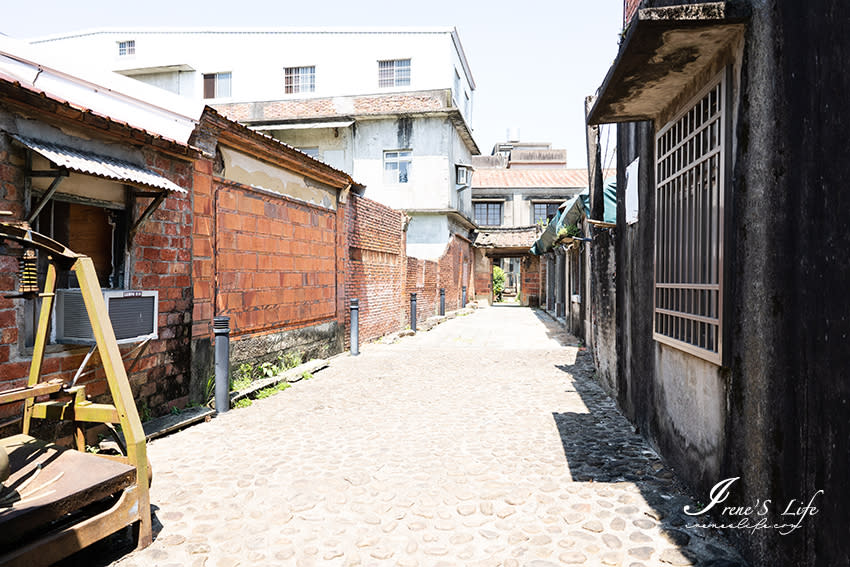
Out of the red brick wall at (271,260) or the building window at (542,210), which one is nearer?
the red brick wall at (271,260)

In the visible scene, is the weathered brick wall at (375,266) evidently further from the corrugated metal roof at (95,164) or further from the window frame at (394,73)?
the window frame at (394,73)

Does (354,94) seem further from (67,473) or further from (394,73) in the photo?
(67,473)

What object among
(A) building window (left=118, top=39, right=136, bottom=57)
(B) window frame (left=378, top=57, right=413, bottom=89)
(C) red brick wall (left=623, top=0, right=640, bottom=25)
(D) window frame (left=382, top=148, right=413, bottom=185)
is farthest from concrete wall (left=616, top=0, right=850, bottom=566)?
(A) building window (left=118, top=39, right=136, bottom=57)

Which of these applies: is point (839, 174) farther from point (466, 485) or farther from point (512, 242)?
point (512, 242)

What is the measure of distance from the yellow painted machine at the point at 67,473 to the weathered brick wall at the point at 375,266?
7.17 metres

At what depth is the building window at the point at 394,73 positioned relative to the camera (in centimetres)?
2238

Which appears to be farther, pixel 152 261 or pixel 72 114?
pixel 152 261

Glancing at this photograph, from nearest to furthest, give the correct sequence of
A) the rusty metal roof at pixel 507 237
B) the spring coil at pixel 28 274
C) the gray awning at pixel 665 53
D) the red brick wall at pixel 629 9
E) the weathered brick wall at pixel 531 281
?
the gray awning at pixel 665 53 → the spring coil at pixel 28 274 → the red brick wall at pixel 629 9 → the rusty metal roof at pixel 507 237 → the weathered brick wall at pixel 531 281

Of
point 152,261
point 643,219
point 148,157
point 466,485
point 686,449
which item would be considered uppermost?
point 148,157

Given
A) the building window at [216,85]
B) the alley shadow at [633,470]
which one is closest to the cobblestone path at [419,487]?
the alley shadow at [633,470]

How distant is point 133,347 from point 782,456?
4.91 meters

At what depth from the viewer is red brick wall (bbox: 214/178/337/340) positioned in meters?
6.65

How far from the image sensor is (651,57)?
3273mm

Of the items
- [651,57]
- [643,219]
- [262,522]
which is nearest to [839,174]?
[651,57]
